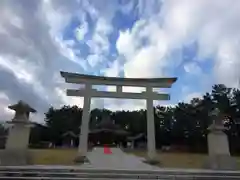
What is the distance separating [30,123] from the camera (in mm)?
8914

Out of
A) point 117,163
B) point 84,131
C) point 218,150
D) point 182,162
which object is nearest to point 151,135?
point 182,162

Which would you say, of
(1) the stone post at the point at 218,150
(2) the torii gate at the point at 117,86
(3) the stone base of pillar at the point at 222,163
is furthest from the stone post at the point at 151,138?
(3) the stone base of pillar at the point at 222,163

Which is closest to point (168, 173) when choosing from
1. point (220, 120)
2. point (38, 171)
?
point (38, 171)

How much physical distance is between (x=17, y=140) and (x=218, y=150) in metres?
7.26

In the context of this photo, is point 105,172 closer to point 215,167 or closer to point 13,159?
point 13,159

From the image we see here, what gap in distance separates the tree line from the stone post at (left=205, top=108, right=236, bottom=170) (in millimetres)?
19044

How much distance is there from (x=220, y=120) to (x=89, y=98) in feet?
22.2

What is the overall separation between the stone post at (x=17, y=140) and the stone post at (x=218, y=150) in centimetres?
676

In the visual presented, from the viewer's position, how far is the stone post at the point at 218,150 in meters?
9.23

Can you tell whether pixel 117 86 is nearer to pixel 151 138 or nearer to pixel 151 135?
pixel 151 135

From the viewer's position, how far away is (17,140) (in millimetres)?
8688

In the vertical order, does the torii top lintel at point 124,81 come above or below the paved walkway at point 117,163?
above

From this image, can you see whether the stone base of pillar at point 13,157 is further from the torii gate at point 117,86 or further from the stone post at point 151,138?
the stone post at point 151,138

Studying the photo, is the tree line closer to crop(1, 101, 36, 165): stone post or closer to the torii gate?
the torii gate
